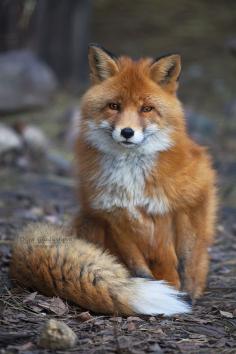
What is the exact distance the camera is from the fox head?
14.9 feet

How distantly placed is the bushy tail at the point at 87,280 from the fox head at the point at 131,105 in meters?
0.77

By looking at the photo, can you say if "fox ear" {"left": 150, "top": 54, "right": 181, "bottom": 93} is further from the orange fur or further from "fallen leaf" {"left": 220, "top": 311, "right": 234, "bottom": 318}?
"fallen leaf" {"left": 220, "top": 311, "right": 234, "bottom": 318}

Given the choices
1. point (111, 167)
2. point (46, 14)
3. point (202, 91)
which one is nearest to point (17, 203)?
point (111, 167)

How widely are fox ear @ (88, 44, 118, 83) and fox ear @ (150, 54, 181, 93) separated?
0.29 m

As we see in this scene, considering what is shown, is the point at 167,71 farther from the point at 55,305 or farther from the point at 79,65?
the point at 79,65

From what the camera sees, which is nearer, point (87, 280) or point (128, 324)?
point (128, 324)

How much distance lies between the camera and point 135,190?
15.2 ft

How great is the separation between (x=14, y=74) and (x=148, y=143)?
7.09 m

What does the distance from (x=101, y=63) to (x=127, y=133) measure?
684mm

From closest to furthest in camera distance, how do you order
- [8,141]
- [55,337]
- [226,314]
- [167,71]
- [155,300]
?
[55,337] → [155,300] → [226,314] → [167,71] → [8,141]

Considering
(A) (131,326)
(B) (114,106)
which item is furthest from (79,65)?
(A) (131,326)

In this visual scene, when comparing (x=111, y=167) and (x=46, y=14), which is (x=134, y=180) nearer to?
(x=111, y=167)

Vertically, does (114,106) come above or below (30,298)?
above

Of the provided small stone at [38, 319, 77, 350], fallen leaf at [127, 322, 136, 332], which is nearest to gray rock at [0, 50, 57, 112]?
fallen leaf at [127, 322, 136, 332]
